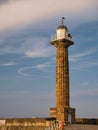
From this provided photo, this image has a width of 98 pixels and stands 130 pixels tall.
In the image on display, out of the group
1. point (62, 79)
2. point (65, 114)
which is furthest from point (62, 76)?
point (65, 114)

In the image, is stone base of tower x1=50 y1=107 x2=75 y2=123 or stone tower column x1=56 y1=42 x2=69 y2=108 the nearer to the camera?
stone base of tower x1=50 y1=107 x2=75 y2=123

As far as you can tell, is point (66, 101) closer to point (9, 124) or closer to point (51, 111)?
point (51, 111)

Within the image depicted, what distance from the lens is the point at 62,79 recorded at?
2950 cm

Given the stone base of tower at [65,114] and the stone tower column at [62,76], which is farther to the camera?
the stone tower column at [62,76]

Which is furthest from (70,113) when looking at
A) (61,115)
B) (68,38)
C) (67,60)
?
(68,38)

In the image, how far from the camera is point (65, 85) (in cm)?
2944

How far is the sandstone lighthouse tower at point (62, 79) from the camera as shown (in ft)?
94.4

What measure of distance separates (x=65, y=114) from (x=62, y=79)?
11.1 ft

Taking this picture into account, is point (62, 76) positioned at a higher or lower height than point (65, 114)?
higher

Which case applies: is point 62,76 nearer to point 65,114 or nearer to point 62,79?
point 62,79

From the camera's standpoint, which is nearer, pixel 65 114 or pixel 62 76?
pixel 65 114

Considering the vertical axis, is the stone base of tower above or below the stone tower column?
below

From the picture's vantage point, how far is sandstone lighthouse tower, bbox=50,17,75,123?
2877 centimetres

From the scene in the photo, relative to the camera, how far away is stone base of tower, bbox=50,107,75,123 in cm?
2844
